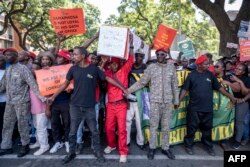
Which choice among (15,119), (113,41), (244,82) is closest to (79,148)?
(15,119)

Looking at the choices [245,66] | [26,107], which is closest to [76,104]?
[26,107]

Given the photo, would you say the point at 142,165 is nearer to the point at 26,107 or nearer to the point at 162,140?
the point at 162,140

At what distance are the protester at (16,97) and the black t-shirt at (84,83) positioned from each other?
692 millimetres

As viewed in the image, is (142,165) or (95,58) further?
(95,58)

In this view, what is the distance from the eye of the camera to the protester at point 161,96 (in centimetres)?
529

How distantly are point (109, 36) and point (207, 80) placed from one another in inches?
78.8

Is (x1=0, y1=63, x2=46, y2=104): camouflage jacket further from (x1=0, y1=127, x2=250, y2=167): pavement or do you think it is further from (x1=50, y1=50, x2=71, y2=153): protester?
(x1=0, y1=127, x2=250, y2=167): pavement

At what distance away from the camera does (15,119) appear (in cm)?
558

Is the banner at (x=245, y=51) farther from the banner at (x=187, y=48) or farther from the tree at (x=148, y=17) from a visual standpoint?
the tree at (x=148, y=17)

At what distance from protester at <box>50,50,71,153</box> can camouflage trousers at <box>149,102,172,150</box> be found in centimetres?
160

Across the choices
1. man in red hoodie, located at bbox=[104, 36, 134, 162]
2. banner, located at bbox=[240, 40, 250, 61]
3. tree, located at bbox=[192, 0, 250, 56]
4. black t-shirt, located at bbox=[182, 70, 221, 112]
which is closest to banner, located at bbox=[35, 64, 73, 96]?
man in red hoodie, located at bbox=[104, 36, 134, 162]

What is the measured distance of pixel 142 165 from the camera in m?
5.05

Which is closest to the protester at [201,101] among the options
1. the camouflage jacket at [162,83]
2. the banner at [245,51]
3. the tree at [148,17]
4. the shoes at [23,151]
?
the camouflage jacket at [162,83]

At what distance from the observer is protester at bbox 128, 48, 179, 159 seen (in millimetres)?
5286
